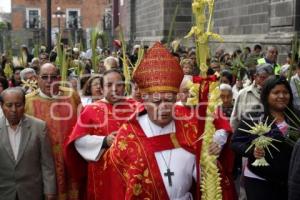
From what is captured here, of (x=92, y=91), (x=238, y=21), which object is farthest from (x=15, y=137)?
(x=238, y=21)

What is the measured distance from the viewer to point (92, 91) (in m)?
6.07

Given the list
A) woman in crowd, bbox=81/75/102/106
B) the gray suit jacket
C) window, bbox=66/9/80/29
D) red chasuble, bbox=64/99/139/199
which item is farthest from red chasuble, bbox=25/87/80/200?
window, bbox=66/9/80/29

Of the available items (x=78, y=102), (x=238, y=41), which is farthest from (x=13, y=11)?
(x=78, y=102)

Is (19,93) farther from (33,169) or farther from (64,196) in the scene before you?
(64,196)

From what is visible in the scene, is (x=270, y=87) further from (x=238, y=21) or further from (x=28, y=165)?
(x=238, y=21)

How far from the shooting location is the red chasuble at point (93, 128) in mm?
4824

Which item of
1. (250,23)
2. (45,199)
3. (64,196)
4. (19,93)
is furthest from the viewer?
(250,23)

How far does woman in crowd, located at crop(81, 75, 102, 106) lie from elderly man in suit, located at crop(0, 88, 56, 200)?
1.29 meters

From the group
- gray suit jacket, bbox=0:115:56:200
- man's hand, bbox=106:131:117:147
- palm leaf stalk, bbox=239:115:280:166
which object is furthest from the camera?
man's hand, bbox=106:131:117:147

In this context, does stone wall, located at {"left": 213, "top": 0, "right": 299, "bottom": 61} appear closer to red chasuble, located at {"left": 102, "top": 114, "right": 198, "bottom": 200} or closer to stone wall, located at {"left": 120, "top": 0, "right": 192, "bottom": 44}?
stone wall, located at {"left": 120, "top": 0, "right": 192, "bottom": 44}

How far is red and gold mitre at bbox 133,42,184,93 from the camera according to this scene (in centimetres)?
371

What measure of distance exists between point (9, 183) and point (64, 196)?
0.98 metres

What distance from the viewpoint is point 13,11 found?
2108 inches

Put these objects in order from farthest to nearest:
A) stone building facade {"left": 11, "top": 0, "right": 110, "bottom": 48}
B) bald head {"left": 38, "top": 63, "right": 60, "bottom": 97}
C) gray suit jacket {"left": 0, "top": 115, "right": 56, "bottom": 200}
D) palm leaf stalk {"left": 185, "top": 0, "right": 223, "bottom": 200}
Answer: stone building facade {"left": 11, "top": 0, "right": 110, "bottom": 48} → bald head {"left": 38, "top": 63, "right": 60, "bottom": 97} → gray suit jacket {"left": 0, "top": 115, "right": 56, "bottom": 200} → palm leaf stalk {"left": 185, "top": 0, "right": 223, "bottom": 200}
